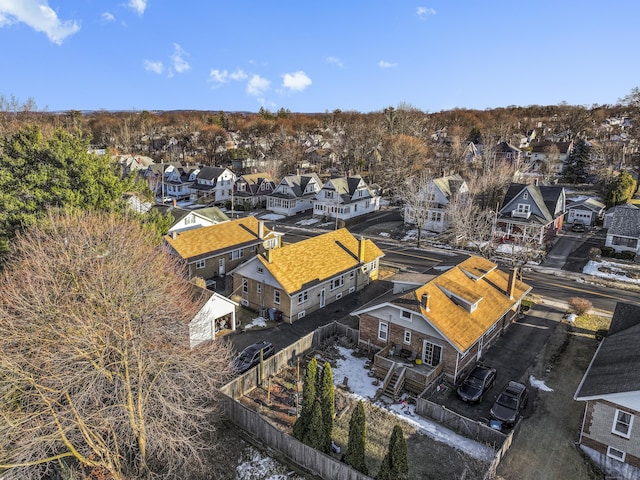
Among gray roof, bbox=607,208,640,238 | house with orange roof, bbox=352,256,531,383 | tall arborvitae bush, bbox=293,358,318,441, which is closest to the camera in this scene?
tall arborvitae bush, bbox=293,358,318,441

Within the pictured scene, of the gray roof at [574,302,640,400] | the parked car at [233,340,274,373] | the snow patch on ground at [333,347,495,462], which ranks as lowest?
the snow patch on ground at [333,347,495,462]

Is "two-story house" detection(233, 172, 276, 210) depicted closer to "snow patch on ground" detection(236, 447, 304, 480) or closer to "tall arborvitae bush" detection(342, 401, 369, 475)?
"snow patch on ground" detection(236, 447, 304, 480)

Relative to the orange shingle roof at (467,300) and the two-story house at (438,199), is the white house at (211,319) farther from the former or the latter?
the two-story house at (438,199)

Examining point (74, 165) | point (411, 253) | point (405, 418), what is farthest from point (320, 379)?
point (411, 253)

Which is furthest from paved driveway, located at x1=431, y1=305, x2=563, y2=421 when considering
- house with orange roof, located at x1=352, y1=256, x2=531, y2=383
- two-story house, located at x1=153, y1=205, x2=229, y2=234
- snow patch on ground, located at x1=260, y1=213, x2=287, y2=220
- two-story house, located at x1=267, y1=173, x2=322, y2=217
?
two-story house, located at x1=267, y1=173, x2=322, y2=217

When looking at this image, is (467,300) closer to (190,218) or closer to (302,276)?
(302,276)

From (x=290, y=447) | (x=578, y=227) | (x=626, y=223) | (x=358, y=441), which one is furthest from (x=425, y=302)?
(x=578, y=227)

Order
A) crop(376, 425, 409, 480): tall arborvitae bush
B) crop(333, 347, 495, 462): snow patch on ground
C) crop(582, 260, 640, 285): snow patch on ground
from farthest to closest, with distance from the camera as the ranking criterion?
crop(582, 260, 640, 285): snow patch on ground → crop(333, 347, 495, 462): snow patch on ground → crop(376, 425, 409, 480): tall arborvitae bush
